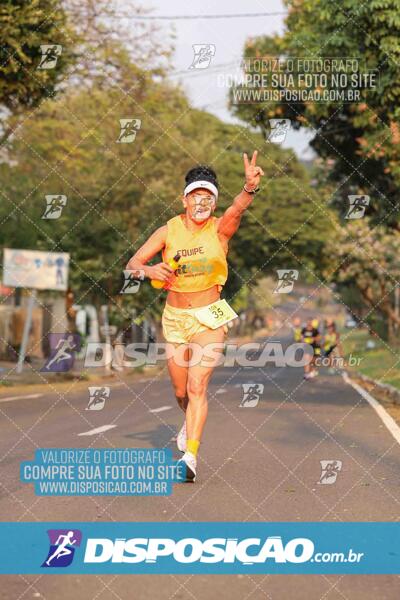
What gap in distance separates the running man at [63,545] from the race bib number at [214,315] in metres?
2.68

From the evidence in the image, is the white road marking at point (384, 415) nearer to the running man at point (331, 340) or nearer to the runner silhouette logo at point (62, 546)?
the runner silhouette logo at point (62, 546)

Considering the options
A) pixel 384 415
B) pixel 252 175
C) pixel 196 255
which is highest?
pixel 252 175

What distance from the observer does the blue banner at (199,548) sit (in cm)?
609

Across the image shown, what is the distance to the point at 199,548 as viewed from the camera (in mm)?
6445

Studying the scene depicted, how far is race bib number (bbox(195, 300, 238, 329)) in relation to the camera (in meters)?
9.04

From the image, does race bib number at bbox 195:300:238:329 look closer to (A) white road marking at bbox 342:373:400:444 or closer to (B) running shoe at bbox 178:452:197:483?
(B) running shoe at bbox 178:452:197:483

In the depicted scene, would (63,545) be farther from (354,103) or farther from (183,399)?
(354,103)

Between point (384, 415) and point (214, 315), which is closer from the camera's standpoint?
point (214, 315)

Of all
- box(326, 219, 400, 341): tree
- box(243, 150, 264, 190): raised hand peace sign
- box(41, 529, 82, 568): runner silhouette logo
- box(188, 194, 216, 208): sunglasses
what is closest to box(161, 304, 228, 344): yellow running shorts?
box(188, 194, 216, 208): sunglasses

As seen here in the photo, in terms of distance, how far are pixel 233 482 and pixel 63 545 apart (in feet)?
8.97

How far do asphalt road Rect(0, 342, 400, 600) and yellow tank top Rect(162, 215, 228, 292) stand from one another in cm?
155

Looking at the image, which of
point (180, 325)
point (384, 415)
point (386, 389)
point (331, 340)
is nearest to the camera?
point (180, 325)

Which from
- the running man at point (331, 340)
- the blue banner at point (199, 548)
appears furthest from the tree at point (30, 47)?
the blue banner at point (199, 548)

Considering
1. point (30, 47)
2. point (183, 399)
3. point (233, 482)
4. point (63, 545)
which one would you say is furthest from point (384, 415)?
point (63, 545)
